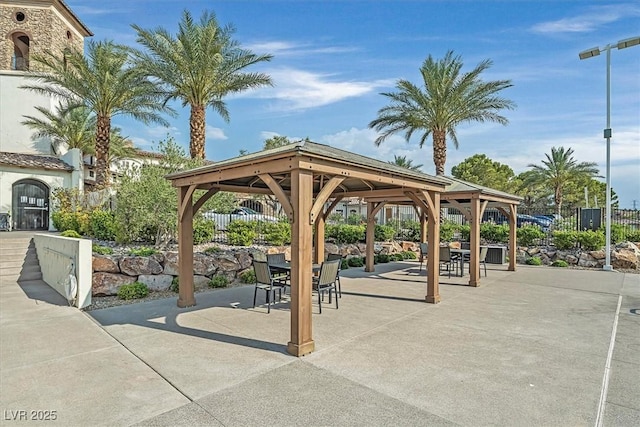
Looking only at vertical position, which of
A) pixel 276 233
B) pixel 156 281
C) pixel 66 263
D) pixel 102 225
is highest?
pixel 102 225

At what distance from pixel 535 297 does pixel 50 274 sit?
11.8 m

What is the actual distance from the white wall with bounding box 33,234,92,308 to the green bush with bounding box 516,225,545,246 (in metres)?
16.0

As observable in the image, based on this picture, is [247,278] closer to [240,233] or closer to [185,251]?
[240,233]

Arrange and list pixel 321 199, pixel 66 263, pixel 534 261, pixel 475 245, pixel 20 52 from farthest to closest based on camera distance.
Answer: pixel 20 52, pixel 534 261, pixel 475 245, pixel 66 263, pixel 321 199

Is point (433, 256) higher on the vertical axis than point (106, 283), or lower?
higher

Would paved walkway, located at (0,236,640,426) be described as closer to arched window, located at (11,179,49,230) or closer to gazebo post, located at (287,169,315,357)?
gazebo post, located at (287,169,315,357)

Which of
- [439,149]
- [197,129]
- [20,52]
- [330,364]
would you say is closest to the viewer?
[330,364]

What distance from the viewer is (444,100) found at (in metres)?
17.0

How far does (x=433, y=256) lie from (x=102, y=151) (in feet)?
47.5

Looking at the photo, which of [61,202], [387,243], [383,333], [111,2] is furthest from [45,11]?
[383,333]

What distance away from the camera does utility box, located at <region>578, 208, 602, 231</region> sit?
1518 cm

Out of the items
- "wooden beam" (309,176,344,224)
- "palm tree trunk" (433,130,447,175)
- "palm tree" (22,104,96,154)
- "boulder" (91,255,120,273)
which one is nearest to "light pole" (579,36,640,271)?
"palm tree trunk" (433,130,447,175)

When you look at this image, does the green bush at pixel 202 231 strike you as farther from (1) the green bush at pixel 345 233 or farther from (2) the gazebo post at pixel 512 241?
(2) the gazebo post at pixel 512 241

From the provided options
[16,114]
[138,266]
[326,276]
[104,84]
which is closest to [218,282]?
[138,266]
